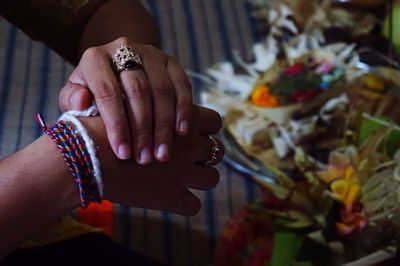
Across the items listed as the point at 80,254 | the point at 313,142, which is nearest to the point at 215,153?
the point at 80,254

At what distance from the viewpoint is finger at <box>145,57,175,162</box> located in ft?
1.91

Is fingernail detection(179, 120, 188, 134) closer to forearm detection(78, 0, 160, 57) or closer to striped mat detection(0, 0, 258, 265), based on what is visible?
forearm detection(78, 0, 160, 57)

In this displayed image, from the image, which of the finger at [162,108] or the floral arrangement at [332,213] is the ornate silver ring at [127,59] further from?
the floral arrangement at [332,213]

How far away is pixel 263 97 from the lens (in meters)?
1.23

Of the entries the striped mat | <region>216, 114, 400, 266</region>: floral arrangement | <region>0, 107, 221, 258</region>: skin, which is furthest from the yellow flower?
<region>0, 107, 221, 258</region>: skin

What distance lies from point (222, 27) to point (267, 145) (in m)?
0.46

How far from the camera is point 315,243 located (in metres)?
0.93

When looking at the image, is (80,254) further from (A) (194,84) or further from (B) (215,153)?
(A) (194,84)

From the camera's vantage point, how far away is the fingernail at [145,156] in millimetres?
576

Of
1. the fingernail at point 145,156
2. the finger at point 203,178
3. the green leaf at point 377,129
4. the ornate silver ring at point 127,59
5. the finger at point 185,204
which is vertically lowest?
the green leaf at point 377,129

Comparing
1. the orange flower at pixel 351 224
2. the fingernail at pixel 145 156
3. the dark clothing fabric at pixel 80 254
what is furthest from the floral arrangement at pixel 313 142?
the fingernail at pixel 145 156

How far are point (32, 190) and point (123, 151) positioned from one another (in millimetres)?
95

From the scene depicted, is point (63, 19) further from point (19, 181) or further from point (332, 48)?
point (332, 48)

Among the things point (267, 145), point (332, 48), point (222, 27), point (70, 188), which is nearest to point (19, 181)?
point (70, 188)
